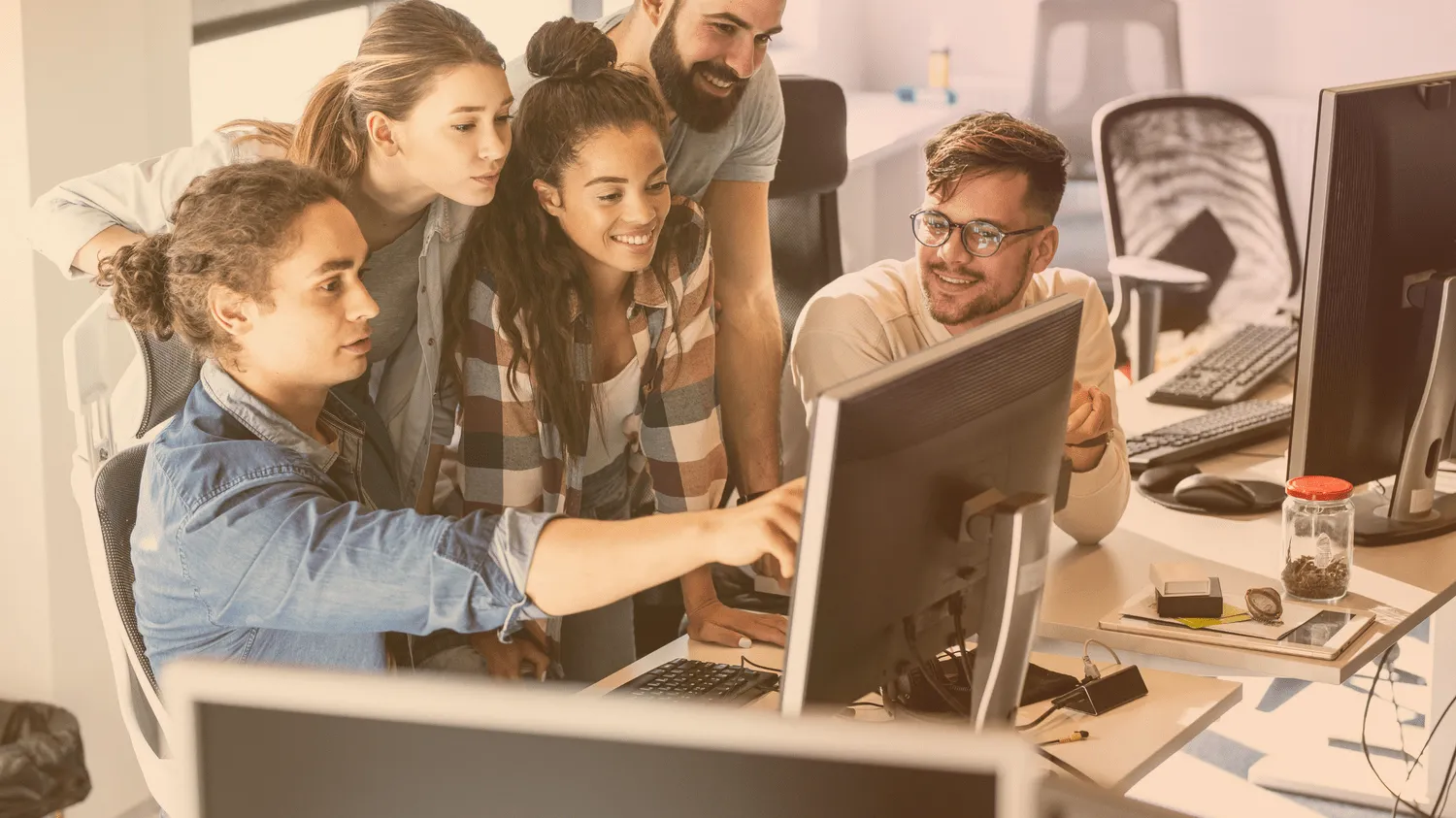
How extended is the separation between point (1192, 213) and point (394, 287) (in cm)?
203

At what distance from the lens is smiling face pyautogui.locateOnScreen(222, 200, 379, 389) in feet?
6.16

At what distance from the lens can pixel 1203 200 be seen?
3.48 m

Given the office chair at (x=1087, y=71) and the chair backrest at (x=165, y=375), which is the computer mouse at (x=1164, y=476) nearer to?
Answer: the office chair at (x=1087, y=71)

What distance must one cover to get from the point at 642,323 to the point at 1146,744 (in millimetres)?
1086

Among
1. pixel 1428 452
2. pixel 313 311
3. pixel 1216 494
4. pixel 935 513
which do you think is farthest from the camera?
pixel 1216 494

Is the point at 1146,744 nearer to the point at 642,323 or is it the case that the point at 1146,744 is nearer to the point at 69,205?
the point at 642,323

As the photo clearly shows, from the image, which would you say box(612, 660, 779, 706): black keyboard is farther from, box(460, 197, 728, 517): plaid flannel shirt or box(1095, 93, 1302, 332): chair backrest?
box(1095, 93, 1302, 332): chair backrest

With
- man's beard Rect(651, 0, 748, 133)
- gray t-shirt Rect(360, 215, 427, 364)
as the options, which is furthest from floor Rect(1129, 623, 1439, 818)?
gray t-shirt Rect(360, 215, 427, 364)

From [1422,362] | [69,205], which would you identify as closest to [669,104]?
[69,205]

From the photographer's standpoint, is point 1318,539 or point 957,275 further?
point 957,275

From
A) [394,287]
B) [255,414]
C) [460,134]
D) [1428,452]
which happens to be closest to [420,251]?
[394,287]

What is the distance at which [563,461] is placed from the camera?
7.97 feet

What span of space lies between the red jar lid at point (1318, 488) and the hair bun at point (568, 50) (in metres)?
1.17

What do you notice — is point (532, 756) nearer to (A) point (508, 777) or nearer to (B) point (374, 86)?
(A) point (508, 777)
